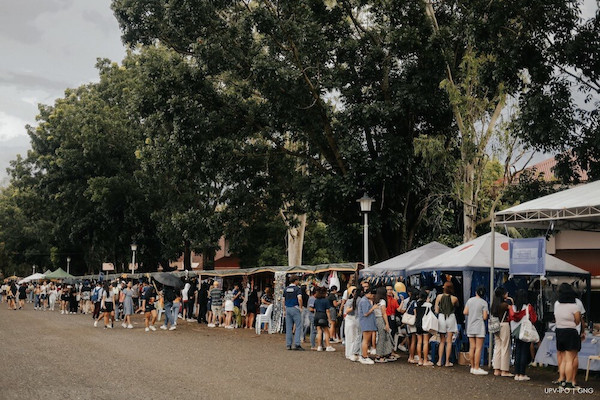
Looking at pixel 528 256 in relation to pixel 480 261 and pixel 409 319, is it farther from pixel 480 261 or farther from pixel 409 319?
pixel 409 319

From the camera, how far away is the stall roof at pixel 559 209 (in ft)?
43.4

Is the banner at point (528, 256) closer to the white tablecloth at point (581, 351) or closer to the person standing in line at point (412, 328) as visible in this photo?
the white tablecloth at point (581, 351)

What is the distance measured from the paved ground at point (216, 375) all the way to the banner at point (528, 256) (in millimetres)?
2067

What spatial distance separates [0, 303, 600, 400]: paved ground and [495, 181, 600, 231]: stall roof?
10.1 feet

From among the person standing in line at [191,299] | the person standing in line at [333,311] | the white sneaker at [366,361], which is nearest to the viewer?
the white sneaker at [366,361]

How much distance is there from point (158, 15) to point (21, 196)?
3657 cm

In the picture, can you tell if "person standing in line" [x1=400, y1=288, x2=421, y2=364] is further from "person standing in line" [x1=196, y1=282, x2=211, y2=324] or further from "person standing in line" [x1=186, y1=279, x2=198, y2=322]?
"person standing in line" [x1=186, y1=279, x2=198, y2=322]

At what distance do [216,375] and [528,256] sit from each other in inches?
252

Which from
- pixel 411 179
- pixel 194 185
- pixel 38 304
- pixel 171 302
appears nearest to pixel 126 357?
pixel 171 302

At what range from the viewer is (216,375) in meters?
13.4

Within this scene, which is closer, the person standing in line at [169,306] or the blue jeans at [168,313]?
the person standing in line at [169,306]

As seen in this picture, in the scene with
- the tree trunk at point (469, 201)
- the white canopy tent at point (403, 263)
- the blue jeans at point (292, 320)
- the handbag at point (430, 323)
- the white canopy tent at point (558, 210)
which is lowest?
the blue jeans at point (292, 320)

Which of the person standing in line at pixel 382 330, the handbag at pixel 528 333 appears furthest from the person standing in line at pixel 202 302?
the handbag at pixel 528 333

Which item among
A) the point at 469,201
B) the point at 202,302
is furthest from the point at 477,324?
the point at 202,302
